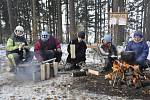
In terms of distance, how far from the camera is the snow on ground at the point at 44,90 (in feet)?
22.1

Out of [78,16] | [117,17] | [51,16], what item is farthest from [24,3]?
[117,17]

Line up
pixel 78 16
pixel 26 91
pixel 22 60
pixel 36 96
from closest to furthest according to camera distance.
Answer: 1. pixel 36 96
2. pixel 26 91
3. pixel 22 60
4. pixel 78 16

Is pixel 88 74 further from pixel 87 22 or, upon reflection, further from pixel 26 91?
pixel 87 22

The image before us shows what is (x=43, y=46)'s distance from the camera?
31.4ft

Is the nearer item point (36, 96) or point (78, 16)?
point (36, 96)

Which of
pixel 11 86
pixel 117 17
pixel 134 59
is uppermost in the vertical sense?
pixel 117 17

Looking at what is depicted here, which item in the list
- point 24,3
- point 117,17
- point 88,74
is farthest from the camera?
point 24,3

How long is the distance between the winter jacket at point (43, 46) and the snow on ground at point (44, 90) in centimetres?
92

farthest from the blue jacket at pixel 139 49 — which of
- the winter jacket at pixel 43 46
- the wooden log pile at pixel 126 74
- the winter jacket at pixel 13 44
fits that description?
the winter jacket at pixel 13 44

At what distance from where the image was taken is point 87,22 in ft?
140

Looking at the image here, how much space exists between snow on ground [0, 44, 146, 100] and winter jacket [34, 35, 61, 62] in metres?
0.92

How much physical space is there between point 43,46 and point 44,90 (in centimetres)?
247

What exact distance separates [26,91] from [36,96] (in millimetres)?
550

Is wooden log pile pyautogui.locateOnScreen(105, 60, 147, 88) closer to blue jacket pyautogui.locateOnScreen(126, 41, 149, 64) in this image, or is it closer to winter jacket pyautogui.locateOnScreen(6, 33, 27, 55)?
blue jacket pyautogui.locateOnScreen(126, 41, 149, 64)
